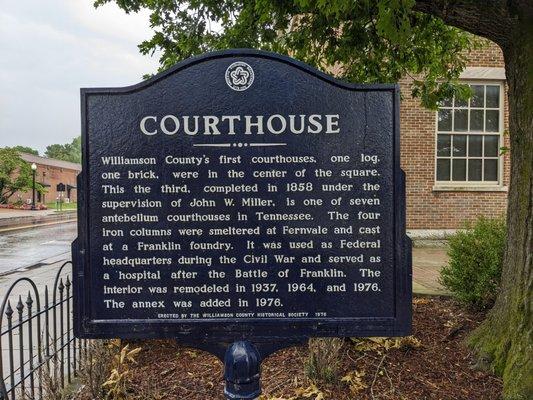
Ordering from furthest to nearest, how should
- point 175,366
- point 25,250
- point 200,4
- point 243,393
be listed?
point 25,250 < point 200,4 < point 175,366 < point 243,393

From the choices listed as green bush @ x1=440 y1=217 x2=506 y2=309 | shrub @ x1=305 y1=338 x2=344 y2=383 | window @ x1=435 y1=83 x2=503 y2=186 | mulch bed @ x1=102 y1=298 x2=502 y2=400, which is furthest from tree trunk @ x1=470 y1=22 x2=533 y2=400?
window @ x1=435 y1=83 x2=503 y2=186

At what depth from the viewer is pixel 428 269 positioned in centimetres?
845

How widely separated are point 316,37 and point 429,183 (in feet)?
24.9

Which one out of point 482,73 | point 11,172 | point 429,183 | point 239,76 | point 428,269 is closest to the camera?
point 239,76

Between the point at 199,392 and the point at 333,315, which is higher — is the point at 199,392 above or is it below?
below

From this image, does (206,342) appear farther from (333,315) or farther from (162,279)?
(333,315)

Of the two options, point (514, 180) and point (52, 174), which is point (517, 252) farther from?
point (52, 174)

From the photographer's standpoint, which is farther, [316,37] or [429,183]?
[429,183]

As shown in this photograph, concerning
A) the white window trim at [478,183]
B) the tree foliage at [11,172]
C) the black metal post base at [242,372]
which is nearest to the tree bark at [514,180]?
the black metal post base at [242,372]

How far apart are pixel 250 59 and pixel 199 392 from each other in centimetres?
251

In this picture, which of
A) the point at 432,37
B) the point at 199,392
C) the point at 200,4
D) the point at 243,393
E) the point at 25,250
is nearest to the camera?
the point at 243,393

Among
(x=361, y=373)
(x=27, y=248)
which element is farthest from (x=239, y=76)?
(x=27, y=248)

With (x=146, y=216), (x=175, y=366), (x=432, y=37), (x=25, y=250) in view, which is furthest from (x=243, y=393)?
(x=25, y=250)

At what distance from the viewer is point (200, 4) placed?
6363mm
